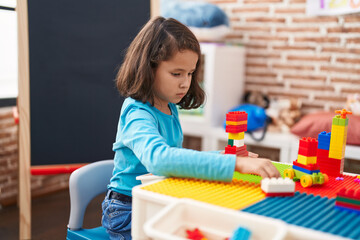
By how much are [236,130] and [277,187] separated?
25 centimetres

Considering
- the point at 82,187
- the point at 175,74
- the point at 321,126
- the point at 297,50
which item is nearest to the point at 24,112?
the point at 82,187

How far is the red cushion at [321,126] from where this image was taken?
223 centimetres

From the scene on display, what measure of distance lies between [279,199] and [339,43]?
7.20 feet

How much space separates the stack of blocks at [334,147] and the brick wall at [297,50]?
1.80 meters

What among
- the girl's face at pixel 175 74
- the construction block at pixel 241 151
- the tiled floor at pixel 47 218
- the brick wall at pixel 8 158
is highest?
the girl's face at pixel 175 74

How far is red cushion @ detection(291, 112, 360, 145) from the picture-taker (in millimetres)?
2234

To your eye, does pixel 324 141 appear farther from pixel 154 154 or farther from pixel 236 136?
pixel 154 154

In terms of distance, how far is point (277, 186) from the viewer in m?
0.76

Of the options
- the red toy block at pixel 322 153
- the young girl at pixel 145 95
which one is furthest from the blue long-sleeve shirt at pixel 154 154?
the red toy block at pixel 322 153

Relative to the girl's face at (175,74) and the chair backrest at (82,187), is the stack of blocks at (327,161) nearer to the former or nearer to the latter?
the girl's face at (175,74)

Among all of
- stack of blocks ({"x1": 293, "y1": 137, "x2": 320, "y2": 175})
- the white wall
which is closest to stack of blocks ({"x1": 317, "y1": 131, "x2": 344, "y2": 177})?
stack of blocks ({"x1": 293, "y1": 137, "x2": 320, "y2": 175})

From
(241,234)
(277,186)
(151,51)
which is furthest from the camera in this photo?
(151,51)

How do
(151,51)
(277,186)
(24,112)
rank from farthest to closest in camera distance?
(24,112), (151,51), (277,186)

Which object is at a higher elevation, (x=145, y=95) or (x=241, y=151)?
(x=145, y=95)
